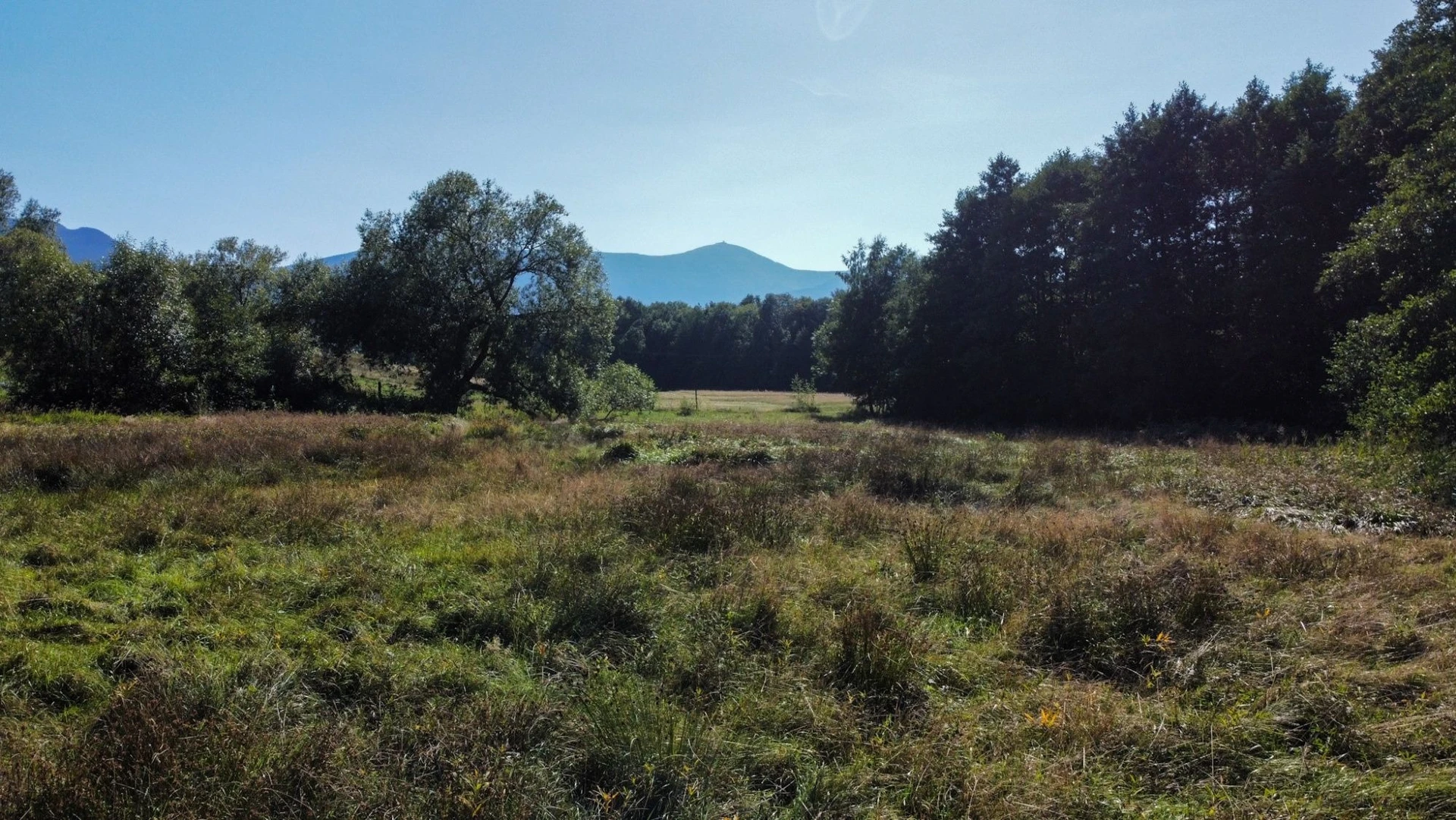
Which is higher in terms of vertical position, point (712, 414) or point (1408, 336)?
point (1408, 336)

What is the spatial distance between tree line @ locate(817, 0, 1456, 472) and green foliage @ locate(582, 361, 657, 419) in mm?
14095

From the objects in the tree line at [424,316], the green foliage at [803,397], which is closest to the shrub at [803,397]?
the green foliage at [803,397]

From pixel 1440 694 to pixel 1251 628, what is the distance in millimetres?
1112

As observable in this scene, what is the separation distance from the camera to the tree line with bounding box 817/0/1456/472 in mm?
14673

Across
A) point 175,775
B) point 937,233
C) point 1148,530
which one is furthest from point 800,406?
point 175,775

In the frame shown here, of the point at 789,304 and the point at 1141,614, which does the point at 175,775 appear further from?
the point at 789,304

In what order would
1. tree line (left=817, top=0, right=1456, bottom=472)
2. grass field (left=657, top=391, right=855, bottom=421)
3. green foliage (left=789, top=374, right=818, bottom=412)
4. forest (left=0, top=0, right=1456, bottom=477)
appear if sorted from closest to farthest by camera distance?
tree line (left=817, top=0, right=1456, bottom=472)
forest (left=0, top=0, right=1456, bottom=477)
grass field (left=657, top=391, right=855, bottom=421)
green foliage (left=789, top=374, right=818, bottom=412)

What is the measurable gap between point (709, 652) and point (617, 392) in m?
29.9

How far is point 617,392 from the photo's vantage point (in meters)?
34.3

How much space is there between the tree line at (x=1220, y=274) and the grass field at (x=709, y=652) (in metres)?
Result: 8.00

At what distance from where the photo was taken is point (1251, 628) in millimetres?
5211

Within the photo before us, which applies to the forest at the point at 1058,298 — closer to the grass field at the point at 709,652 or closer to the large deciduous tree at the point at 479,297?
the large deciduous tree at the point at 479,297

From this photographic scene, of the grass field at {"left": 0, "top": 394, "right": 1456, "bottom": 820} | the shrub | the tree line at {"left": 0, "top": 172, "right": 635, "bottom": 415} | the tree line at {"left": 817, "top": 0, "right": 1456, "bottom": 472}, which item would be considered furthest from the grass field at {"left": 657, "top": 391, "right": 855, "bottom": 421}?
the grass field at {"left": 0, "top": 394, "right": 1456, "bottom": 820}

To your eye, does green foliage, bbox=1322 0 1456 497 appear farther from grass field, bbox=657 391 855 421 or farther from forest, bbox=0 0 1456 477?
grass field, bbox=657 391 855 421
